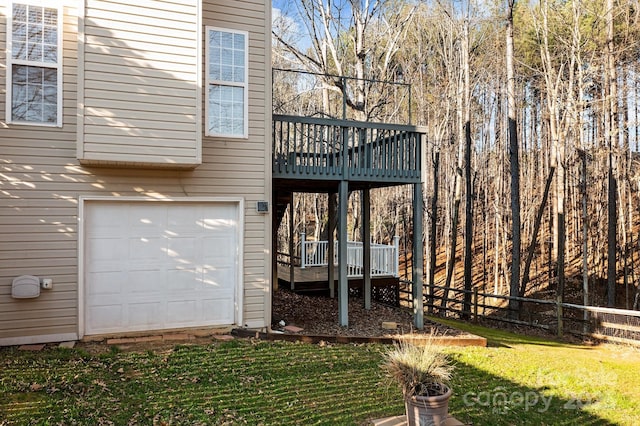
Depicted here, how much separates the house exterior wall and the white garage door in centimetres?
24

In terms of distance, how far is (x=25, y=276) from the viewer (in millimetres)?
5969

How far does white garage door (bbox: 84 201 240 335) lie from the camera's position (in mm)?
6445

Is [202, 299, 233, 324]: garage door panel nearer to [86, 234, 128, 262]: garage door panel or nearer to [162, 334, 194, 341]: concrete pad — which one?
[162, 334, 194, 341]: concrete pad

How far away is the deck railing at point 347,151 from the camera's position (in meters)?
7.56

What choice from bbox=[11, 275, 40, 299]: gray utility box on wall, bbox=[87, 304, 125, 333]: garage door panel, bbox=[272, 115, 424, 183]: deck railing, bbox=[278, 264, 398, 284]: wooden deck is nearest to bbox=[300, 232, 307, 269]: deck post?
bbox=[278, 264, 398, 284]: wooden deck

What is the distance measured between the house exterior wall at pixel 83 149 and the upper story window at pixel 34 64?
96 mm

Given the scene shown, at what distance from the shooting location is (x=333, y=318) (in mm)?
8750

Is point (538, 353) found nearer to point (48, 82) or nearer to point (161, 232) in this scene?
point (161, 232)

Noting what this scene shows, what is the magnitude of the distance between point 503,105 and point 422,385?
18970 millimetres

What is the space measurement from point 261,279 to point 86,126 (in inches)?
132

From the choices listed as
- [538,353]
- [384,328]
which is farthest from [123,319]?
[538,353]

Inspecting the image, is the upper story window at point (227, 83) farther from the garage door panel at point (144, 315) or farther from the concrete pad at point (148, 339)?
the concrete pad at point (148, 339)

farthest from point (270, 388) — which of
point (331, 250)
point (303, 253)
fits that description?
point (303, 253)

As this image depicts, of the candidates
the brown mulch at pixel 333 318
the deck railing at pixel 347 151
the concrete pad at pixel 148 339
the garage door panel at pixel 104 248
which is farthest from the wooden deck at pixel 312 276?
the garage door panel at pixel 104 248
